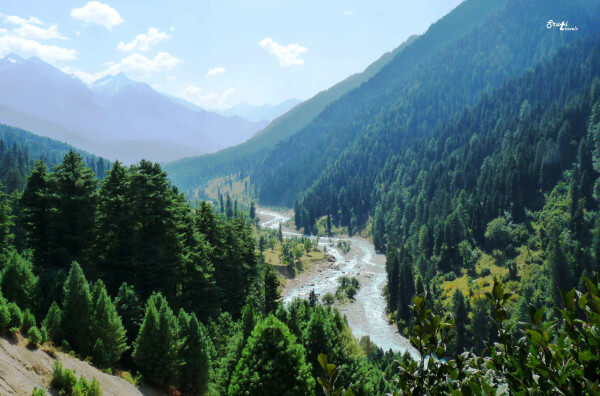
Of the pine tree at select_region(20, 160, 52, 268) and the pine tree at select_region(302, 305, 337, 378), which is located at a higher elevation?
the pine tree at select_region(20, 160, 52, 268)

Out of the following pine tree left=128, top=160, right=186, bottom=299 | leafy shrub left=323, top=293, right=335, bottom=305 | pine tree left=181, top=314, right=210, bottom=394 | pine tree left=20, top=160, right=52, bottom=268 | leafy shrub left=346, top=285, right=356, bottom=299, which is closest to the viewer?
pine tree left=181, top=314, right=210, bottom=394

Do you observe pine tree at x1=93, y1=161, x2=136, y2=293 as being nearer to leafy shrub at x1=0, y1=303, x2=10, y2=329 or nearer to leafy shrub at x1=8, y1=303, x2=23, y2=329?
leafy shrub at x1=8, y1=303, x2=23, y2=329

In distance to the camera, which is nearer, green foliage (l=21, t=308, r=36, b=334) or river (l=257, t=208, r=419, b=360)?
green foliage (l=21, t=308, r=36, b=334)

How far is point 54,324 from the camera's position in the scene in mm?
24688

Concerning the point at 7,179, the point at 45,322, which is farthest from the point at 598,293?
the point at 7,179

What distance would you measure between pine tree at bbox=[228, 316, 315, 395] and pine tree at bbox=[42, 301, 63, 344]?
12413 mm

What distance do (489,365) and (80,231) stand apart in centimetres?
4126

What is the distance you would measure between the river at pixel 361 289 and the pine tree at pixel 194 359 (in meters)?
45.7

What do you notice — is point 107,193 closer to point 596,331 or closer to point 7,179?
point 596,331

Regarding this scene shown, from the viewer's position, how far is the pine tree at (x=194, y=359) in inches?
1115

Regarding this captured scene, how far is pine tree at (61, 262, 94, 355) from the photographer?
2495 centimetres

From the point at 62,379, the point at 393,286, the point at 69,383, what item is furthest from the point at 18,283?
the point at 393,286

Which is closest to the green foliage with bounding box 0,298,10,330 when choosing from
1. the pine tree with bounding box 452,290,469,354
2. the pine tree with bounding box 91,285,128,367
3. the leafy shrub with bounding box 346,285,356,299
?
the pine tree with bounding box 91,285,128,367

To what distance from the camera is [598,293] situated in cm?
447
